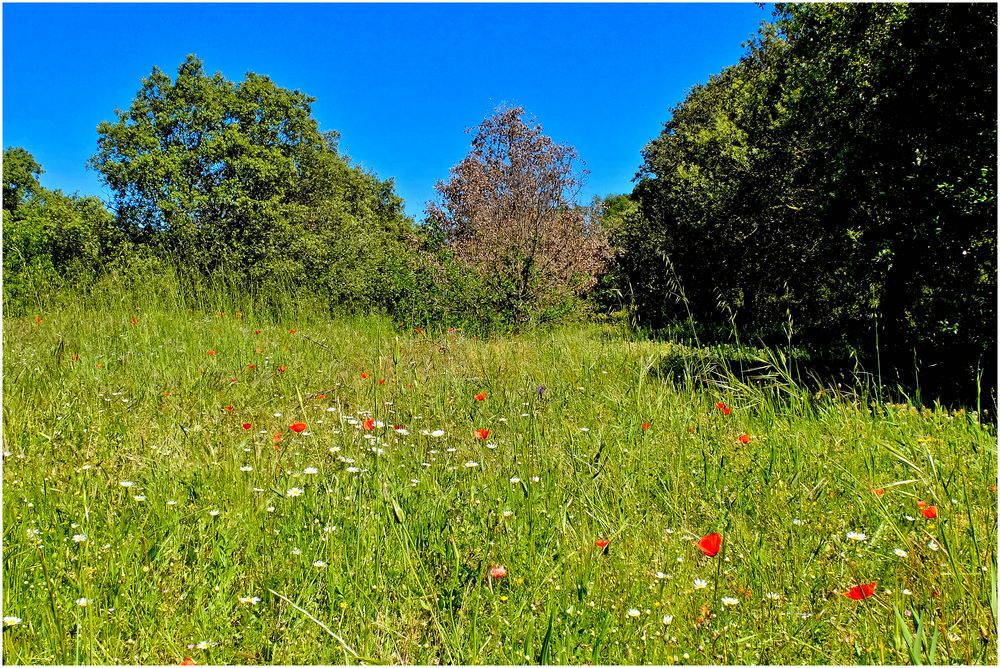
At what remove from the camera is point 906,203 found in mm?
5707

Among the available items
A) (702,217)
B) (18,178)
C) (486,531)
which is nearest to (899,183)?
(486,531)

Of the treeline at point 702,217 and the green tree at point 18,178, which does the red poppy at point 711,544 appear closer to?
the treeline at point 702,217

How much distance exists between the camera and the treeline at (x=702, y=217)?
545cm

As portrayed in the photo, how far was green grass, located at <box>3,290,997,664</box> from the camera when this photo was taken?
1739 millimetres

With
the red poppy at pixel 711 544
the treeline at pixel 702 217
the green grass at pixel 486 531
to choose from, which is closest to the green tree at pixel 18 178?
the treeline at pixel 702 217

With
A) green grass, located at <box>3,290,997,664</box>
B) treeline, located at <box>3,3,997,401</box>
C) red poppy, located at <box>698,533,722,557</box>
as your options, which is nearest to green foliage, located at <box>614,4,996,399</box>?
treeline, located at <box>3,3,997,401</box>

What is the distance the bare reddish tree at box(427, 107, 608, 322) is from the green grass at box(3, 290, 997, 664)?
7.20m

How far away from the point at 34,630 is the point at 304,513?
34.7 inches

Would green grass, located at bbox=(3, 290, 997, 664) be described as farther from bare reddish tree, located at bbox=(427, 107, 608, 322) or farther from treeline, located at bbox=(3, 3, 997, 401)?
bare reddish tree, located at bbox=(427, 107, 608, 322)

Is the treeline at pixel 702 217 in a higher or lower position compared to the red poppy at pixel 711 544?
higher

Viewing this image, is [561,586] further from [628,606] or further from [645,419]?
[645,419]

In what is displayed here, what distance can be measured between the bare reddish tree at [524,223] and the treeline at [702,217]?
0.05m

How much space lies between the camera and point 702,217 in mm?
15266

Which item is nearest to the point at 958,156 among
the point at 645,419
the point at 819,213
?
the point at 819,213
